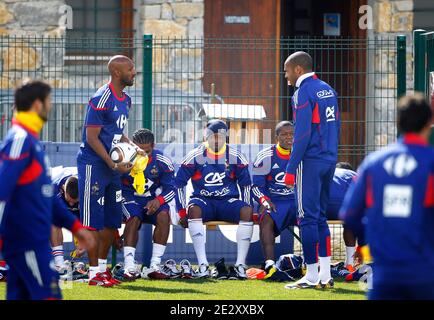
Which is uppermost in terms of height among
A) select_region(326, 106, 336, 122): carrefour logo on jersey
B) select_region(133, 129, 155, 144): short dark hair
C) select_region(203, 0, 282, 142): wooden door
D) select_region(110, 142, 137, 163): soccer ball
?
select_region(203, 0, 282, 142): wooden door

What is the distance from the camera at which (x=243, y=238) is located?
38.4 feet

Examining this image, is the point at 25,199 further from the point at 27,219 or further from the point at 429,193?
the point at 429,193

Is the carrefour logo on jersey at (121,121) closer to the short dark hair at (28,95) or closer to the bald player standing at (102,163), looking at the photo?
the bald player standing at (102,163)

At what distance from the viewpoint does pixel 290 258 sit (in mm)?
11352

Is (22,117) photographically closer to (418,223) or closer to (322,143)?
(418,223)

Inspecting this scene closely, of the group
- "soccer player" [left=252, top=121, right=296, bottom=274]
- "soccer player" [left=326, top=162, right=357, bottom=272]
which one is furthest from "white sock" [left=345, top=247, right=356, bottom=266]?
"soccer player" [left=252, top=121, right=296, bottom=274]

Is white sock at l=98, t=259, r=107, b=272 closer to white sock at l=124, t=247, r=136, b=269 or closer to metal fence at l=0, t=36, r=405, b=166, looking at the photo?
white sock at l=124, t=247, r=136, b=269

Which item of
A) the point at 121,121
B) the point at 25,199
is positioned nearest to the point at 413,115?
the point at 25,199

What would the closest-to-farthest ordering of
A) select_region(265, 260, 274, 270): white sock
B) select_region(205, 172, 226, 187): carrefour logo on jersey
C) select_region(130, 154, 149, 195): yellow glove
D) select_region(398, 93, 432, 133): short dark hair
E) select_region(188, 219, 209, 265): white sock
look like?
1. select_region(398, 93, 432, 133): short dark hair
2. select_region(130, 154, 149, 195): yellow glove
3. select_region(265, 260, 274, 270): white sock
4. select_region(188, 219, 209, 265): white sock
5. select_region(205, 172, 226, 187): carrefour logo on jersey

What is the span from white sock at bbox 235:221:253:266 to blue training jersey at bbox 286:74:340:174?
165cm

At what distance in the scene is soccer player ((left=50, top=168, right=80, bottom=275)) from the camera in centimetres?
1121

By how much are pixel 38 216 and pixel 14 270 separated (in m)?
0.34
